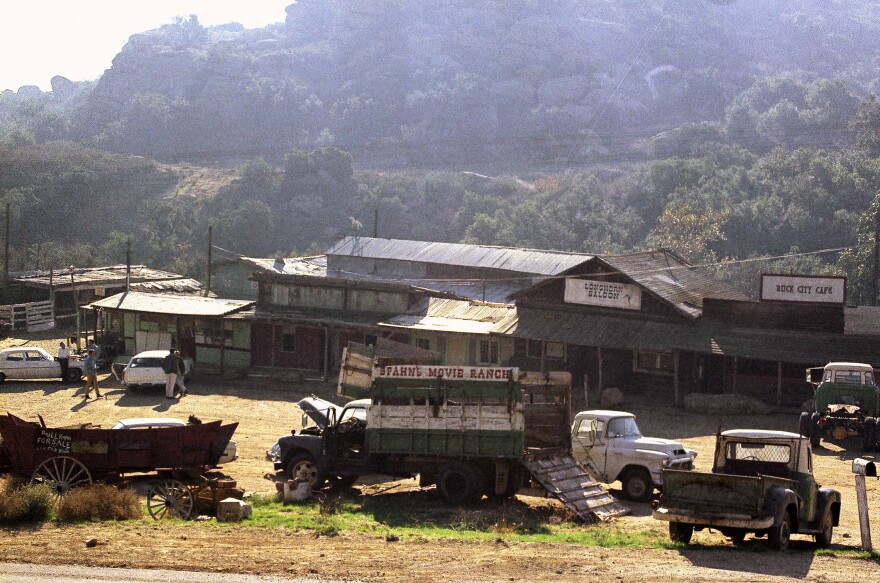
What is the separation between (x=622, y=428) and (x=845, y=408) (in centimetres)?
933

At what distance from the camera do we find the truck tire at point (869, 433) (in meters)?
27.1

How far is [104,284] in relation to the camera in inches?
2154

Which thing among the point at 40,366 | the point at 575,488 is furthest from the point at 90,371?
the point at 575,488

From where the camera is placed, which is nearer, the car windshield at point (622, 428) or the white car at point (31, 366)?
the car windshield at point (622, 428)

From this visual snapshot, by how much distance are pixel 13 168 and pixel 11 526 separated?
103 metres

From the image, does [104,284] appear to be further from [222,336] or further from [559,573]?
[559,573]

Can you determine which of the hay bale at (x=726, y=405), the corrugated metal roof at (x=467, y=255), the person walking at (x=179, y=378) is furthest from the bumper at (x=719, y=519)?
the corrugated metal roof at (x=467, y=255)

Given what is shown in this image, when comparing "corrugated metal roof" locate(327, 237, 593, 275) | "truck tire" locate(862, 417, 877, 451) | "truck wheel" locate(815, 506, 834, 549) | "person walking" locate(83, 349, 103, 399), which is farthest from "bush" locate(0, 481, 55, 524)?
"corrugated metal roof" locate(327, 237, 593, 275)

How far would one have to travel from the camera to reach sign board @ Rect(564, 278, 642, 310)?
124 feet

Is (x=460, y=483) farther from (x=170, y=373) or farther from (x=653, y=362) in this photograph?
(x=653, y=362)

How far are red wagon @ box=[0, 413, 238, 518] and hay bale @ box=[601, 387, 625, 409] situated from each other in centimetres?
1846

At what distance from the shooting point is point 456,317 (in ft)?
136

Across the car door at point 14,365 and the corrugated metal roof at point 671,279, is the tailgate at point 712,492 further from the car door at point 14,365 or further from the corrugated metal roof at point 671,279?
the car door at point 14,365

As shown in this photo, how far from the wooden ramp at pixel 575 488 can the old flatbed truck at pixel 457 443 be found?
0.02 metres
